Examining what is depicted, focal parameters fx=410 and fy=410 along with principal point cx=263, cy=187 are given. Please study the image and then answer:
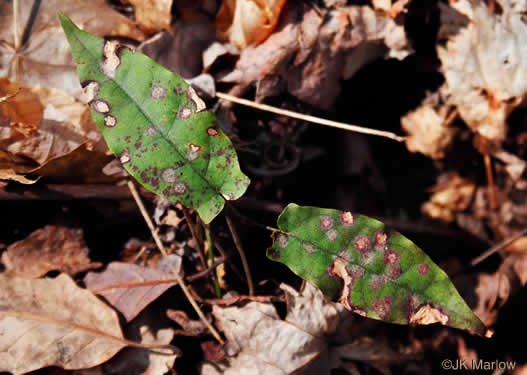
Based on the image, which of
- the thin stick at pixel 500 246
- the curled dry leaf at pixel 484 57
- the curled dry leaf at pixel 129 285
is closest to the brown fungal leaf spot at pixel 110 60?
the curled dry leaf at pixel 129 285

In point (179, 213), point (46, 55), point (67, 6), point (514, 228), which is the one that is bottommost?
point (514, 228)

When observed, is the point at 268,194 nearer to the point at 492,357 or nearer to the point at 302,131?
the point at 302,131

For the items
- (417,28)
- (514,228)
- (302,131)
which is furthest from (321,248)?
(514,228)

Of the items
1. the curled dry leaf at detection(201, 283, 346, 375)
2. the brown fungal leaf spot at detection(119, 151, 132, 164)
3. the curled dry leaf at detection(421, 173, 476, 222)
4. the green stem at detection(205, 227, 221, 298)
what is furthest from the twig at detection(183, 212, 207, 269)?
the curled dry leaf at detection(421, 173, 476, 222)

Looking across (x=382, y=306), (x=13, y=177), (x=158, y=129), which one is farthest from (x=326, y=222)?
(x=13, y=177)

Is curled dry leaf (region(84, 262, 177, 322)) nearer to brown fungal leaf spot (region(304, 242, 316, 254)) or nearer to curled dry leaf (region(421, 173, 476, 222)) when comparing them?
brown fungal leaf spot (region(304, 242, 316, 254))
